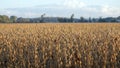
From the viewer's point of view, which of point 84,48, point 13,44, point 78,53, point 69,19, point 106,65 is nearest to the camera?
point 106,65

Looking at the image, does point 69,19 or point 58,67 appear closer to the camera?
point 58,67

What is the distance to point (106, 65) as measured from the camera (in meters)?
8.03

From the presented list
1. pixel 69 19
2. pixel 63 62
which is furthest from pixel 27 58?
pixel 69 19

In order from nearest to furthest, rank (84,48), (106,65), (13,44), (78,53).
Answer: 1. (106,65)
2. (78,53)
3. (84,48)
4. (13,44)

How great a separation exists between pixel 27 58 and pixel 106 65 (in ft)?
6.91

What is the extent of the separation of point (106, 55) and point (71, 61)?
88cm

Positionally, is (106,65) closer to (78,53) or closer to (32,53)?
(78,53)

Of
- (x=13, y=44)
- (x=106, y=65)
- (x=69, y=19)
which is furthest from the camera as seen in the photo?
(x=69, y=19)

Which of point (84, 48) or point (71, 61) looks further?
point (84, 48)

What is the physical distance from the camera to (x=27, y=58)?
346 inches

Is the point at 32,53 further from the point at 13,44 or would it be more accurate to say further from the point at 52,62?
the point at 13,44

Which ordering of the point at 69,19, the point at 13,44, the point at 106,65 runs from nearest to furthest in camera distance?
the point at 106,65
the point at 13,44
the point at 69,19

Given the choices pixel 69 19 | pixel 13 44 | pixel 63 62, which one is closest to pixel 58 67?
pixel 63 62

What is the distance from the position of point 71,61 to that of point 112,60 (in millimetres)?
1013
